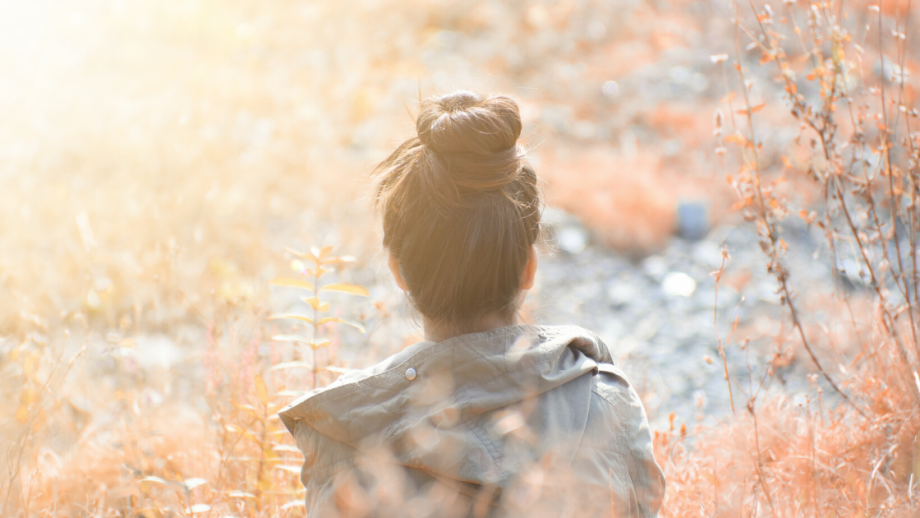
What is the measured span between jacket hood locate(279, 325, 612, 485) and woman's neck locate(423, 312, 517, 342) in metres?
0.06

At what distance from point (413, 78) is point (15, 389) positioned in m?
6.56

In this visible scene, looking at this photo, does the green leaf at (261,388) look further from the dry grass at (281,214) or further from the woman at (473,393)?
the woman at (473,393)

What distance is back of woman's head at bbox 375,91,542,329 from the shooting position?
1.13 m

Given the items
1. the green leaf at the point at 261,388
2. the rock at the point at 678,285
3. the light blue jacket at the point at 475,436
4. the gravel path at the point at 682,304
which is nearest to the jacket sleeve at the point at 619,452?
the light blue jacket at the point at 475,436

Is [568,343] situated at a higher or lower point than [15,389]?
higher

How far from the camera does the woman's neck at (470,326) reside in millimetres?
1192

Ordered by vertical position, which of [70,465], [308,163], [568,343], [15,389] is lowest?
[308,163]

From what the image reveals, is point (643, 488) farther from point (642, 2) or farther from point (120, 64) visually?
point (642, 2)

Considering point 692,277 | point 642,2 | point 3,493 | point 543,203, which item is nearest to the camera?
point 543,203

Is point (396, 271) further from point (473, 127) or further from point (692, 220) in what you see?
point (692, 220)

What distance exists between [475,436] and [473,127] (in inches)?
19.4

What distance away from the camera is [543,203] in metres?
1.32

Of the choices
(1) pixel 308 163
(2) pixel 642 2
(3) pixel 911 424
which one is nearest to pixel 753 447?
(3) pixel 911 424

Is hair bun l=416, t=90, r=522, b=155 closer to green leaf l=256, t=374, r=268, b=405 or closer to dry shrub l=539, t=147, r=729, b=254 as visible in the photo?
green leaf l=256, t=374, r=268, b=405
